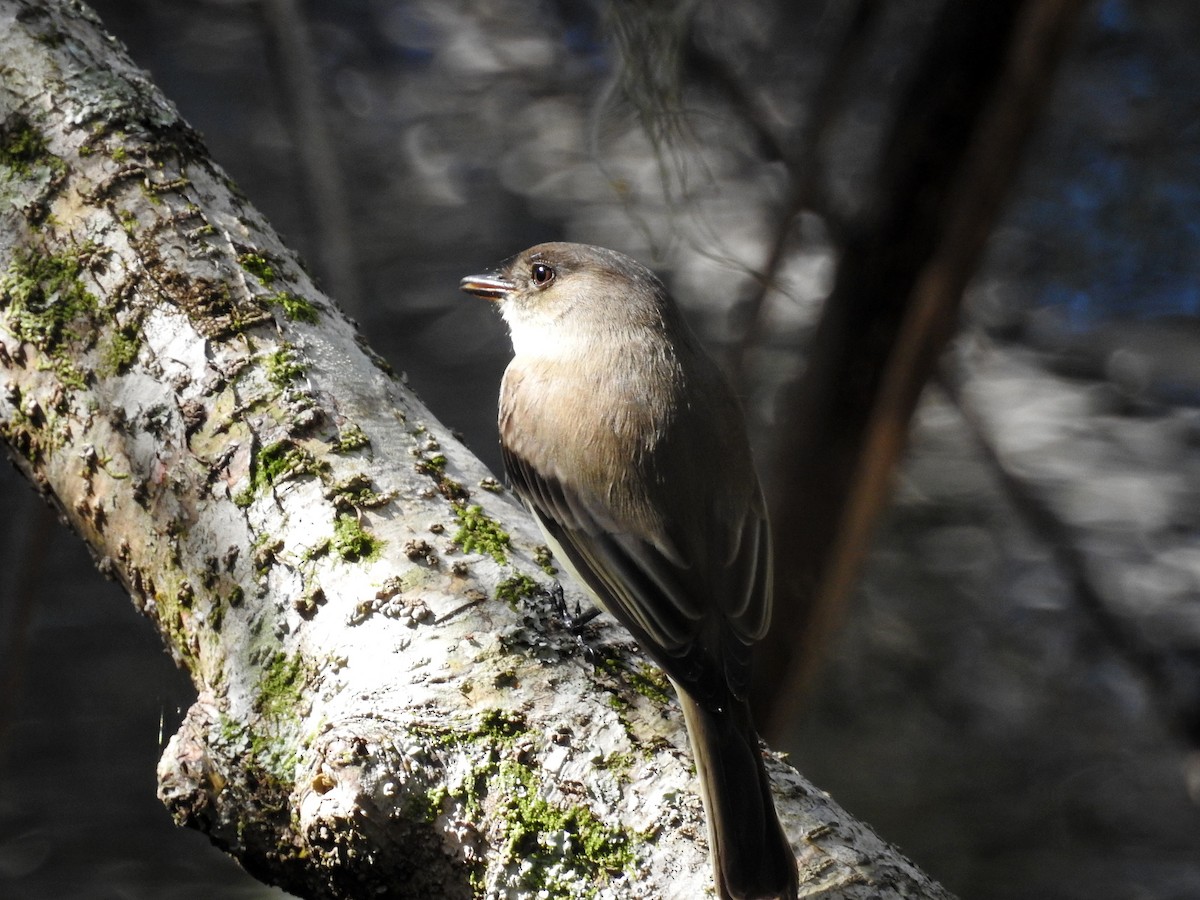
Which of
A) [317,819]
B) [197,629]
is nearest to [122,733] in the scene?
[197,629]

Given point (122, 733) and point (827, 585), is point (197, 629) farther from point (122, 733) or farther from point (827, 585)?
point (122, 733)

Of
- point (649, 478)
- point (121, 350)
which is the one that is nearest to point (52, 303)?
point (121, 350)

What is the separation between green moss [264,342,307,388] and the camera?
7.66 feet

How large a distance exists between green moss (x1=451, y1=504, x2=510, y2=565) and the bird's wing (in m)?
0.17

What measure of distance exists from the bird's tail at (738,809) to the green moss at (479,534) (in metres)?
0.42

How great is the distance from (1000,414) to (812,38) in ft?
5.45

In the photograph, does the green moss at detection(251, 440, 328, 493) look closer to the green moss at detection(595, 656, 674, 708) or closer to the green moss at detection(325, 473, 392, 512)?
the green moss at detection(325, 473, 392, 512)

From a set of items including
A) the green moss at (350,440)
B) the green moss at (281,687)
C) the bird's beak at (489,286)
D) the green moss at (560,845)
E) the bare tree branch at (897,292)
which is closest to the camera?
the green moss at (560,845)

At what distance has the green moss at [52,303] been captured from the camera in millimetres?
2393

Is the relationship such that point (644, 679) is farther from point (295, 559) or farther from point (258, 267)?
point (258, 267)

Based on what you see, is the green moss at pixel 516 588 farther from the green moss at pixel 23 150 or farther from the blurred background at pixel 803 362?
the blurred background at pixel 803 362

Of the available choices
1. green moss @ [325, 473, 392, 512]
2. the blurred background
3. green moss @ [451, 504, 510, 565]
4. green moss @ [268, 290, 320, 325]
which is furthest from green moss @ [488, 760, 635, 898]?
the blurred background

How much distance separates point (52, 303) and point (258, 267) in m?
0.39

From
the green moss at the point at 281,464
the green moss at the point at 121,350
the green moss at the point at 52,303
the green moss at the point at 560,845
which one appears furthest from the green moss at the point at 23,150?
the green moss at the point at 560,845
